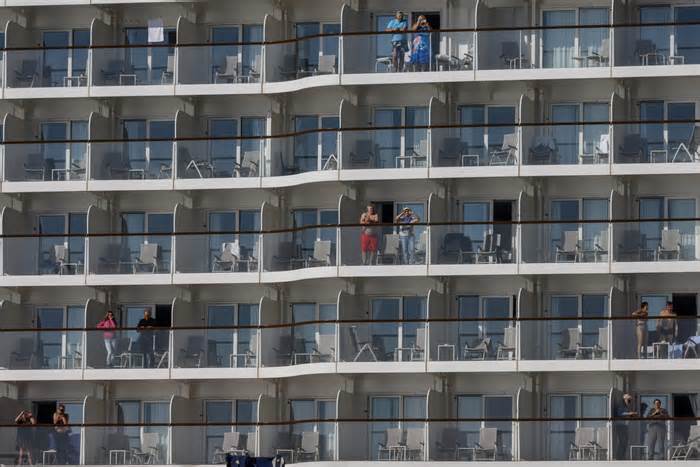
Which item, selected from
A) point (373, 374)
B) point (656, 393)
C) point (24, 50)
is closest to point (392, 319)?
point (373, 374)

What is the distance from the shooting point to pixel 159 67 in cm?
8319

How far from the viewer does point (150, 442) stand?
8025 centimetres

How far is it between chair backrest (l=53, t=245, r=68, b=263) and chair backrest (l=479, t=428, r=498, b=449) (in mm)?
12823

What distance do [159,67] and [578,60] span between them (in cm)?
1173

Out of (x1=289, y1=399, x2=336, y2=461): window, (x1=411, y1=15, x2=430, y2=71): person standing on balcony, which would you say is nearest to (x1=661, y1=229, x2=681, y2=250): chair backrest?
(x1=411, y1=15, x2=430, y2=71): person standing on balcony

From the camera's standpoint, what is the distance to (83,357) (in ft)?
267

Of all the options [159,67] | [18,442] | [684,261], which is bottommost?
[18,442]

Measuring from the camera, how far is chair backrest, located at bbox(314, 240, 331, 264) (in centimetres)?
8025

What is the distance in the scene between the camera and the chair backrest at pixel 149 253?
269ft

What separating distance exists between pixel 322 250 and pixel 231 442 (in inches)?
223

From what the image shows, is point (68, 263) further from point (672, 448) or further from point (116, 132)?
point (672, 448)

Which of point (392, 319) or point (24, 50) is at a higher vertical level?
point (24, 50)

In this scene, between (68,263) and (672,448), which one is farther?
(68,263)

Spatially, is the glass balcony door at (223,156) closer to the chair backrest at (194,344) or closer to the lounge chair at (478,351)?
the chair backrest at (194,344)
